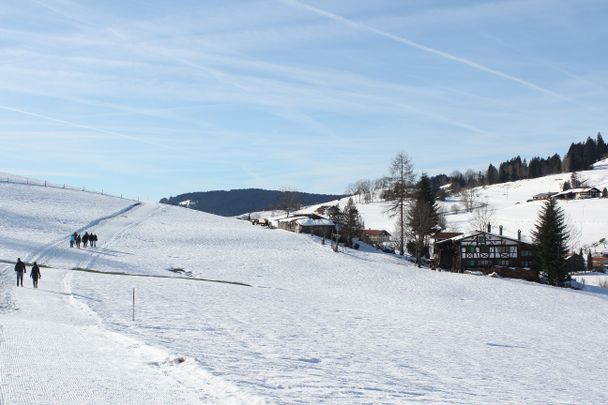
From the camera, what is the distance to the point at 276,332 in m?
21.9

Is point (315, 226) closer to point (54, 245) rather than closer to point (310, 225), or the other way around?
point (310, 225)

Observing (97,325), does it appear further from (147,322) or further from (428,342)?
(428,342)

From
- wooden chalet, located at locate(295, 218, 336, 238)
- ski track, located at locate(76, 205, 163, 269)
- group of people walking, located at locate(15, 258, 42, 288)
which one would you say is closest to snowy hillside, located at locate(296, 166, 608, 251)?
wooden chalet, located at locate(295, 218, 336, 238)

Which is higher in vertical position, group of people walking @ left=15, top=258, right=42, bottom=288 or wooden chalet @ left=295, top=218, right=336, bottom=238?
wooden chalet @ left=295, top=218, right=336, bottom=238

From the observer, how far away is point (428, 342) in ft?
75.8

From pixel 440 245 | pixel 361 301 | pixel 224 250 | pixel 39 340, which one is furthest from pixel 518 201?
pixel 39 340

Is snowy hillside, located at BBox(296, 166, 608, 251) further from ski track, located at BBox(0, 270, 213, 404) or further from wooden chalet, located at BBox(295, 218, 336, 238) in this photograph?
ski track, located at BBox(0, 270, 213, 404)

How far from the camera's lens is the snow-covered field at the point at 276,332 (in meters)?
12.4

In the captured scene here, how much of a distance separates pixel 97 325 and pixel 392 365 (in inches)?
349

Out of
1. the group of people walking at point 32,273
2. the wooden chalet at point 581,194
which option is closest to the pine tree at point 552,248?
the group of people walking at point 32,273

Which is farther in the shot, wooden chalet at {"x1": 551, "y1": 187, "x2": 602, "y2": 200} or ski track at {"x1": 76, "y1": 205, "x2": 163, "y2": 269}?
wooden chalet at {"x1": 551, "y1": 187, "x2": 602, "y2": 200}

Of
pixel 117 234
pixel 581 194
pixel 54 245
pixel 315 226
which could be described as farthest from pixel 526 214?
pixel 54 245

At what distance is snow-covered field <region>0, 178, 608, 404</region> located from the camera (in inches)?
487

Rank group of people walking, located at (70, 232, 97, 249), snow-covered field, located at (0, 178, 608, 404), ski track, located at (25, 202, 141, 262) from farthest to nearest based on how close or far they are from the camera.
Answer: group of people walking, located at (70, 232, 97, 249) < ski track, located at (25, 202, 141, 262) < snow-covered field, located at (0, 178, 608, 404)
